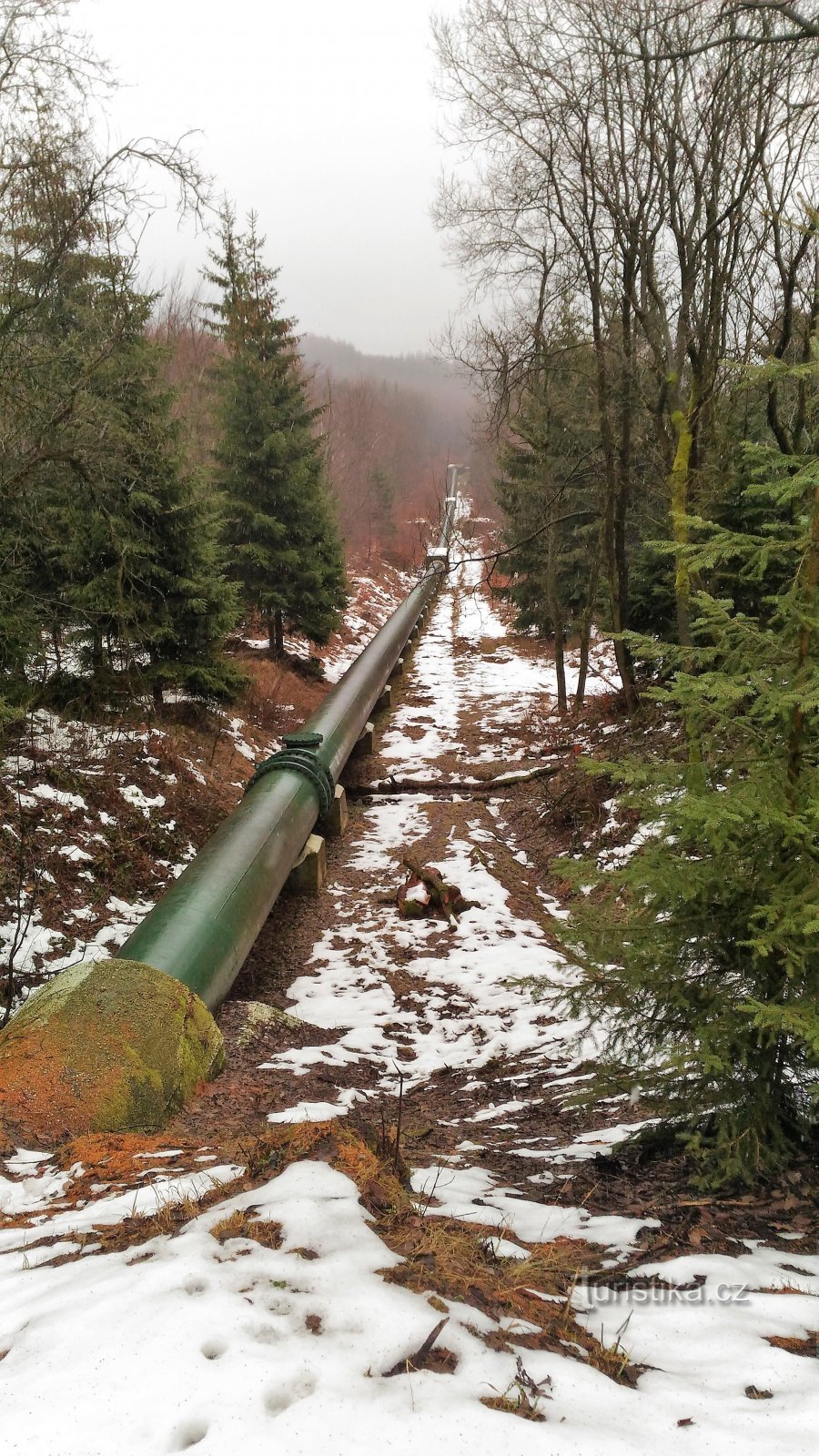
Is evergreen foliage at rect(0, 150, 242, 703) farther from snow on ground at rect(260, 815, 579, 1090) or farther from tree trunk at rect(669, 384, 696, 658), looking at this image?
tree trunk at rect(669, 384, 696, 658)

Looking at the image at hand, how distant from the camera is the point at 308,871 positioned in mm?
7492

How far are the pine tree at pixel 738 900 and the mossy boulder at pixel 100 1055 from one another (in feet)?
7.04

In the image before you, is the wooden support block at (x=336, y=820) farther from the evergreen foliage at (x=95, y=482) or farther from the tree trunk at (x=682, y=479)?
the tree trunk at (x=682, y=479)

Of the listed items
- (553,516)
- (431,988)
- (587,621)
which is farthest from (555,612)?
(431,988)

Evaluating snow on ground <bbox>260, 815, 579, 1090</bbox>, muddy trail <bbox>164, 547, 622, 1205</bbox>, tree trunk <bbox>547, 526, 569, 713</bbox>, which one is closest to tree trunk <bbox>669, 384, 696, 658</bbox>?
muddy trail <bbox>164, 547, 622, 1205</bbox>

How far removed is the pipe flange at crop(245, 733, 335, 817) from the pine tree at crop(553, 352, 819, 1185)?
4978 mm

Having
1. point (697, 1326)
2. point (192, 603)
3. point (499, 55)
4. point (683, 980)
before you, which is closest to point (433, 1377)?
point (697, 1326)

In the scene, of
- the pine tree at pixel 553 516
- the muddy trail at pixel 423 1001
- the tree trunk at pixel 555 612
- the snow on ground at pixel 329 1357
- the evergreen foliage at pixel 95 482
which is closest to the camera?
→ the snow on ground at pixel 329 1357

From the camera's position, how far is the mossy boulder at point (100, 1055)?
11.2 feet

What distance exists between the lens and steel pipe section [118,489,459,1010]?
15.6ft

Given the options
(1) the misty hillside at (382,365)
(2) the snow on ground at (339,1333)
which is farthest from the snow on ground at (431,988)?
(1) the misty hillside at (382,365)

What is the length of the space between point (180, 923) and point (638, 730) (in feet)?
22.4

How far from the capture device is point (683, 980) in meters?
3.02

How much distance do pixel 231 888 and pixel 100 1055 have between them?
2002 mm
